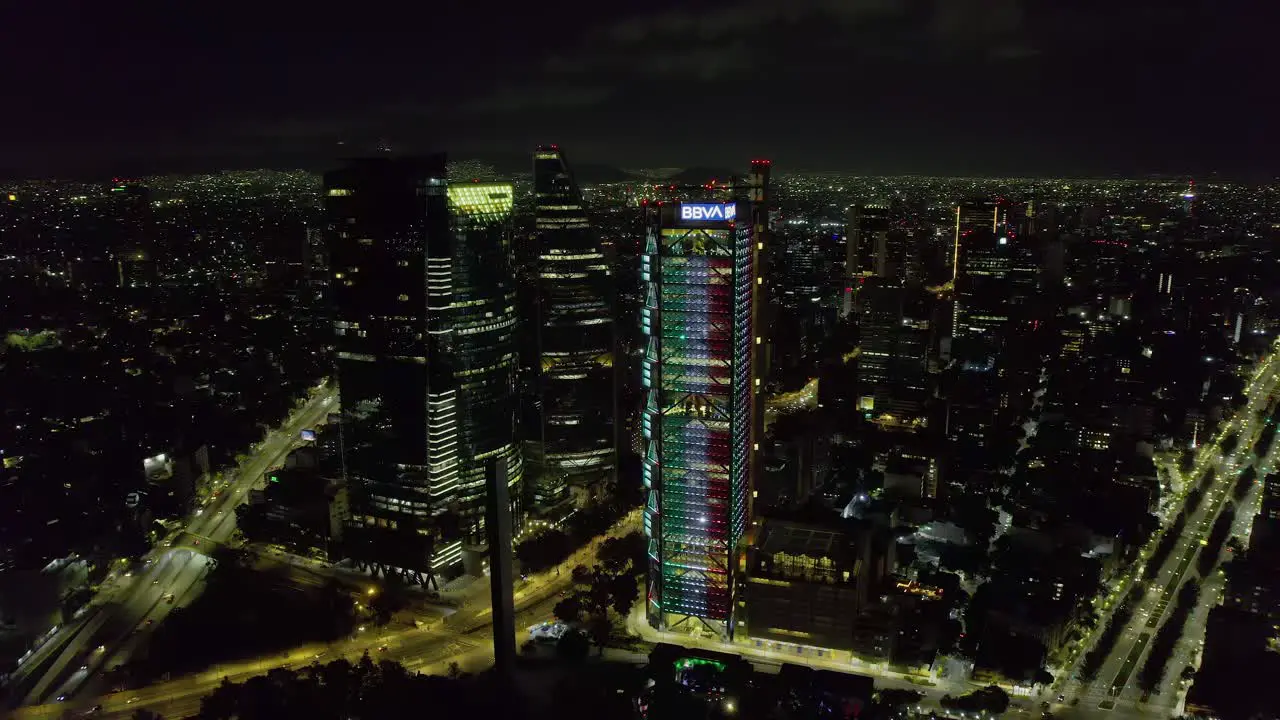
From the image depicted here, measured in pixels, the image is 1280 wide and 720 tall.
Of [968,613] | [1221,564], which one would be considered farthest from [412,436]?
[1221,564]

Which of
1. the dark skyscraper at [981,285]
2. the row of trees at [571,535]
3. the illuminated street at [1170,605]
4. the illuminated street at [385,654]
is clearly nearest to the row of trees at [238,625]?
the illuminated street at [385,654]

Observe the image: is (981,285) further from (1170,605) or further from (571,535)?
(571,535)

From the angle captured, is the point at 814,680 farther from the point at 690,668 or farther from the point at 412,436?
the point at 412,436

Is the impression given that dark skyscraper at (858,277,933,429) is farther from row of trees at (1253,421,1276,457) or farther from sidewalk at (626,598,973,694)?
sidewalk at (626,598,973,694)

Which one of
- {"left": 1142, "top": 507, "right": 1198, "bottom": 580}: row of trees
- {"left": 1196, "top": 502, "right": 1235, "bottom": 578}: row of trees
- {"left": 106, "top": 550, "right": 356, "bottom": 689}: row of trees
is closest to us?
{"left": 106, "top": 550, "right": 356, "bottom": 689}: row of trees

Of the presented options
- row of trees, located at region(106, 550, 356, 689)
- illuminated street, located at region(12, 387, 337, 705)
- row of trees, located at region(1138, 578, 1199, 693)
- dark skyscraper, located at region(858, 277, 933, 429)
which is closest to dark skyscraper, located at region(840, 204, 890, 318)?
dark skyscraper, located at region(858, 277, 933, 429)

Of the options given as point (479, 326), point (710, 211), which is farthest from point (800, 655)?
point (479, 326)
